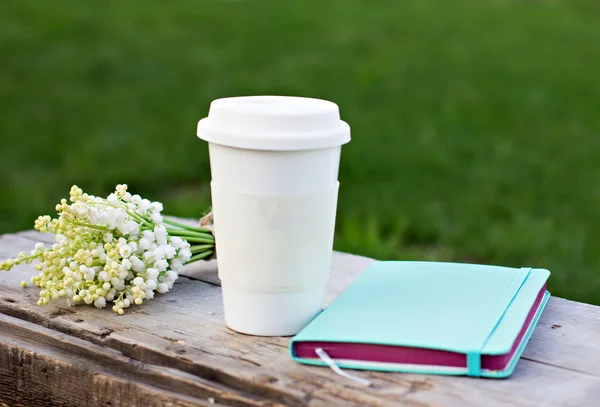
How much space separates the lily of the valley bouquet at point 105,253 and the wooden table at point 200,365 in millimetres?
44

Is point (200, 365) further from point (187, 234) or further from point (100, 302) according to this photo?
point (187, 234)

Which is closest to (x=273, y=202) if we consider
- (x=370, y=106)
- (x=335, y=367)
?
(x=335, y=367)

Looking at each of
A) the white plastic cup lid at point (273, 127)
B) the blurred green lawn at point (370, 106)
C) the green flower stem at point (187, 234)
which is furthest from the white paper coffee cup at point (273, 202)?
the blurred green lawn at point (370, 106)

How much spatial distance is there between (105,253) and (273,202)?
0.36 metres

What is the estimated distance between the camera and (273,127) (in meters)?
1.29

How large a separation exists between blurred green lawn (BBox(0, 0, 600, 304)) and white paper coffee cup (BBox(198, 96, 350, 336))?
1.00 metres

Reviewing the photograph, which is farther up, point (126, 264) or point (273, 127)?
point (273, 127)

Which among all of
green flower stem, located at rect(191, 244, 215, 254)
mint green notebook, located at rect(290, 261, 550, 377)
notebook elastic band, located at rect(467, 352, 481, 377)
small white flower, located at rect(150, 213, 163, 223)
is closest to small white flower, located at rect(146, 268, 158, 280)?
small white flower, located at rect(150, 213, 163, 223)

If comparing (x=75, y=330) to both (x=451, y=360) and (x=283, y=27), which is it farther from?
(x=283, y=27)

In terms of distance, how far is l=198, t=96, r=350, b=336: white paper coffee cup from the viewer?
1303 mm

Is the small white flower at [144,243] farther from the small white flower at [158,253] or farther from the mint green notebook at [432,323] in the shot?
the mint green notebook at [432,323]

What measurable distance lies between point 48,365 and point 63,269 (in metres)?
0.17

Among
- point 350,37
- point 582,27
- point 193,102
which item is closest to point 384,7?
point 350,37

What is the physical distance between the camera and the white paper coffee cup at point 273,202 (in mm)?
1303
